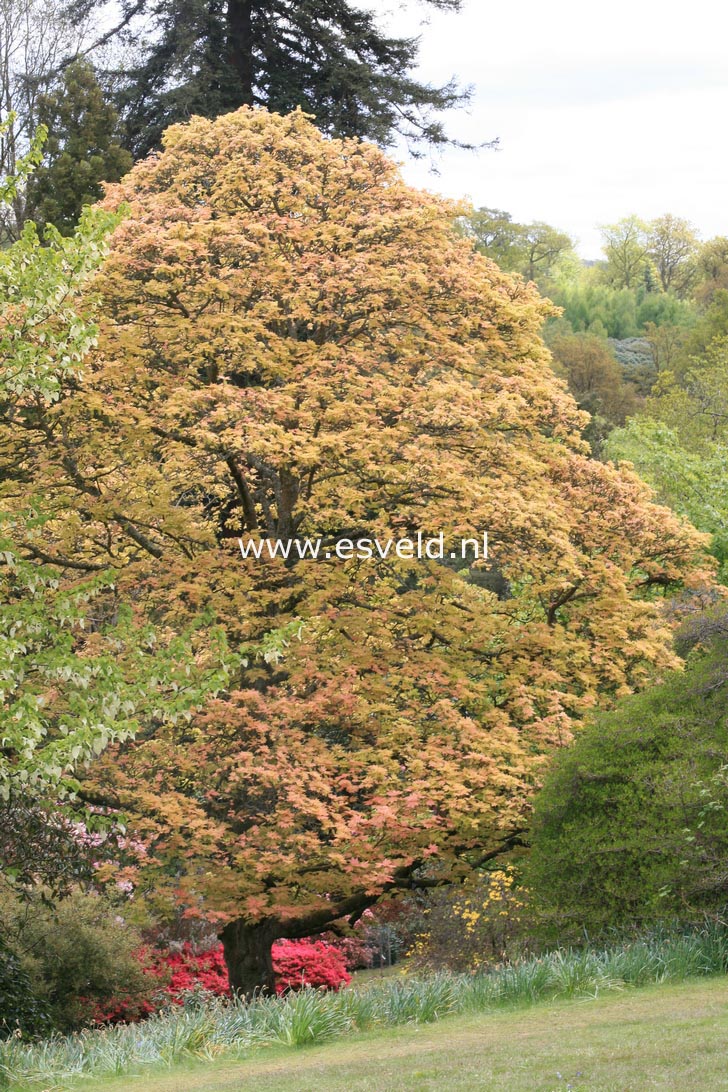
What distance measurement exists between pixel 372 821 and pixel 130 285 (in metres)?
6.15

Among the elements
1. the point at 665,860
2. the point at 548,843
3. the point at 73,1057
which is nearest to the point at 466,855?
the point at 548,843

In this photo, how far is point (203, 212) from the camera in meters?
13.2

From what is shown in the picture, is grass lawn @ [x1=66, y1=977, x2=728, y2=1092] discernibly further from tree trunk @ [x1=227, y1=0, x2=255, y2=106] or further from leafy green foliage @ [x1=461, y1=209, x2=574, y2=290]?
leafy green foliage @ [x1=461, y1=209, x2=574, y2=290]

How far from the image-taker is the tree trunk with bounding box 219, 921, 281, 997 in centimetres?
1333

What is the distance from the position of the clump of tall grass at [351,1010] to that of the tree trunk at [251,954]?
10.8 feet

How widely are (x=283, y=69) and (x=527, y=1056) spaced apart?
2194 cm

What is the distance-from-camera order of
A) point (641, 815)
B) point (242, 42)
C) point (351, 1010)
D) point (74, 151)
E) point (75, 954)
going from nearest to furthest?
1. point (351, 1010)
2. point (641, 815)
3. point (75, 954)
4. point (74, 151)
5. point (242, 42)

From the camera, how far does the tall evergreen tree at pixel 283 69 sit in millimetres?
23906

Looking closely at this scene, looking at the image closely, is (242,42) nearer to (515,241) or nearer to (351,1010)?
(351,1010)

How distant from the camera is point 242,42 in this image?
981 inches

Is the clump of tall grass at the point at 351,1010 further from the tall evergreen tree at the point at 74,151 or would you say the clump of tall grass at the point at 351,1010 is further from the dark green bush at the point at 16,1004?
the tall evergreen tree at the point at 74,151

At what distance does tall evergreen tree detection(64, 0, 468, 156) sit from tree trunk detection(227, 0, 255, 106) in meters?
0.02

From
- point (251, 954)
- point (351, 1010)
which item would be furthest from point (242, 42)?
point (351, 1010)

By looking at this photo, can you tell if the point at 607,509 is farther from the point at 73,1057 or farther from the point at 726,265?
the point at 726,265
